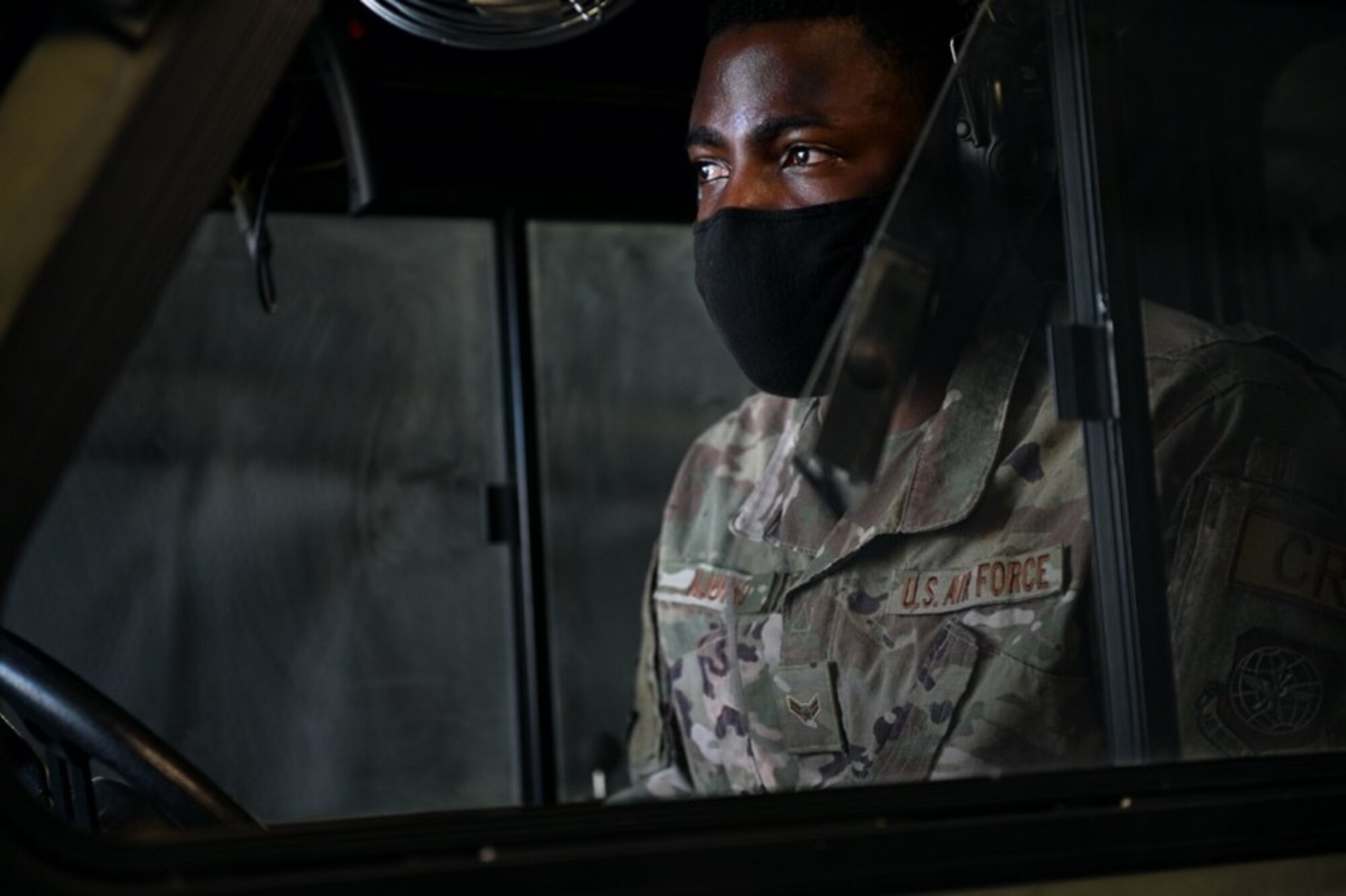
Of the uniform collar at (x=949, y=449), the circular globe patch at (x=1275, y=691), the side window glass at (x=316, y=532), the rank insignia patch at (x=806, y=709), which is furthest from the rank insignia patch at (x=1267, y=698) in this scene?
the side window glass at (x=316, y=532)

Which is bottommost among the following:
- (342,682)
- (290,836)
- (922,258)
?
(290,836)

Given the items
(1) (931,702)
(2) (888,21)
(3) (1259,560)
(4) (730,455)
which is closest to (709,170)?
(2) (888,21)

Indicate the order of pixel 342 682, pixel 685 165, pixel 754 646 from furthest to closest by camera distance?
pixel 342 682, pixel 685 165, pixel 754 646

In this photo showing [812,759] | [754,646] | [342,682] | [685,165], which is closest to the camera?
[812,759]

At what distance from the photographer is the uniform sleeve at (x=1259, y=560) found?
1187 mm

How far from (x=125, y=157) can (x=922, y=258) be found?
1.99ft

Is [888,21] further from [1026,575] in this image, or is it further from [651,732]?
[651,732]

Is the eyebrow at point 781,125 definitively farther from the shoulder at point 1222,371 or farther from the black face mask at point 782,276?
the shoulder at point 1222,371

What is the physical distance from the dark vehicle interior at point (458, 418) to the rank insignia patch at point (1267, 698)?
0.07 feet

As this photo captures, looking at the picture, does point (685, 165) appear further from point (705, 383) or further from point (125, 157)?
point (125, 157)

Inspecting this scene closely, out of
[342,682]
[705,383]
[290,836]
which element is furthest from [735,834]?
[705,383]

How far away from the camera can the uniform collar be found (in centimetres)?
129

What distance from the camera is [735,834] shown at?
896mm

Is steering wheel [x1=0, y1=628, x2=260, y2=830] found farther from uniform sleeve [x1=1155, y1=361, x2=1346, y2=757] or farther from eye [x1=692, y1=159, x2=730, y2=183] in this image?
eye [x1=692, y1=159, x2=730, y2=183]
